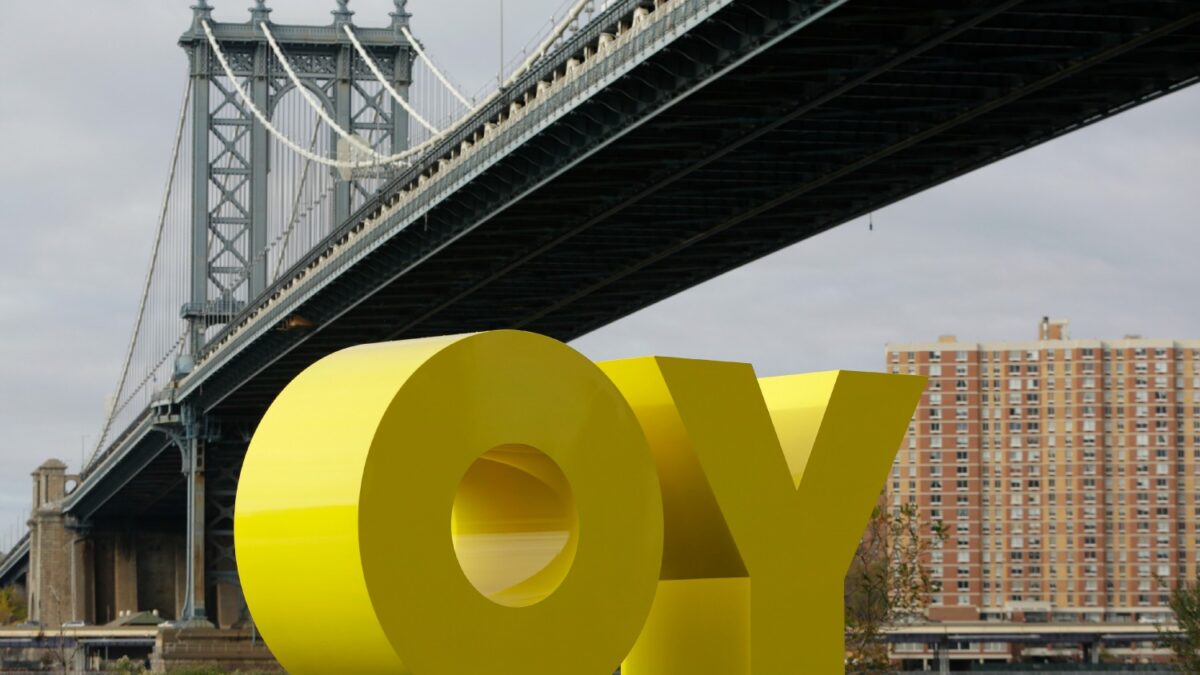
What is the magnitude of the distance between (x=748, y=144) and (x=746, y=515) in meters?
17.6

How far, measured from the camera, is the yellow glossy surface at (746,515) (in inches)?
690

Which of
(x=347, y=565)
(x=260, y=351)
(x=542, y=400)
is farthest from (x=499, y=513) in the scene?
(x=260, y=351)

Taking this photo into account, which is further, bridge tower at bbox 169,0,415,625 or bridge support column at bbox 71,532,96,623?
bridge support column at bbox 71,532,96,623

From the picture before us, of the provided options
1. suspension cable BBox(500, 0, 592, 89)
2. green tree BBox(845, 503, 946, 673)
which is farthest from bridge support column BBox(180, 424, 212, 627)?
suspension cable BBox(500, 0, 592, 89)

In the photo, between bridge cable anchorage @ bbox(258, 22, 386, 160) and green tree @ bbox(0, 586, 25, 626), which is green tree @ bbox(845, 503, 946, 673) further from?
green tree @ bbox(0, 586, 25, 626)

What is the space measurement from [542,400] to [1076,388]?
109 meters

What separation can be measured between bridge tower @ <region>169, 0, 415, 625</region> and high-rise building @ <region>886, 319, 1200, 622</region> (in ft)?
183

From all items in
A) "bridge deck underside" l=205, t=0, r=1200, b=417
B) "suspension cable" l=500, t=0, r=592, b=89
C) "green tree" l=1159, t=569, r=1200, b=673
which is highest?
"suspension cable" l=500, t=0, r=592, b=89

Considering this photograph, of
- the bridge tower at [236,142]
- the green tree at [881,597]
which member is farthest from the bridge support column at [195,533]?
the green tree at [881,597]

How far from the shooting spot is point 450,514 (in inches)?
594

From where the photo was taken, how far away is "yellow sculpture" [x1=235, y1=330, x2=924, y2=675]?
14727mm

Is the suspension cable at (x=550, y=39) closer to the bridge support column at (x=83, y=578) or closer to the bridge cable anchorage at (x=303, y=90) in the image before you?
the bridge cable anchorage at (x=303, y=90)

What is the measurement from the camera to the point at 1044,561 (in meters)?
118

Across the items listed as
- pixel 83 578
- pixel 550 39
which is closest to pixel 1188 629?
pixel 550 39
